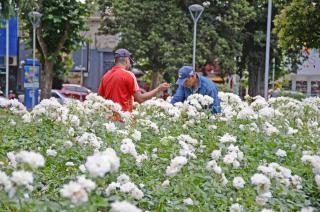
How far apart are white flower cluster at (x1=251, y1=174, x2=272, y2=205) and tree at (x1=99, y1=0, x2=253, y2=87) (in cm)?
2540

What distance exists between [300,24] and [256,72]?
16.5 meters

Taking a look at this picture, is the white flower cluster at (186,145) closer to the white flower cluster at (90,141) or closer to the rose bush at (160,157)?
the rose bush at (160,157)

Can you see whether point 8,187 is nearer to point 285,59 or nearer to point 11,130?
point 11,130

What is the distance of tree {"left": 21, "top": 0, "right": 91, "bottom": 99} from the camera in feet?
82.9

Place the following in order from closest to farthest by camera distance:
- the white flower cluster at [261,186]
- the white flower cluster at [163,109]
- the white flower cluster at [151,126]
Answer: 1. the white flower cluster at [261,186]
2. the white flower cluster at [151,126]
3. the white flower cluster at [163,109]

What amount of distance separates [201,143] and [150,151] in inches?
16.9

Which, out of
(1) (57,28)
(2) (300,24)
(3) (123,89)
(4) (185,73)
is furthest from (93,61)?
(4) (185,73)

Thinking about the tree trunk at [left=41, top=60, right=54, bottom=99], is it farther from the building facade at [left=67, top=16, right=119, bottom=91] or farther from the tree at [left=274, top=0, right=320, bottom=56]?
the building facade at [left=67, top=16, right=119, bottom=91]

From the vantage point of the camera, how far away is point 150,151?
14.6 feet

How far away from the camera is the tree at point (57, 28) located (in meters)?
25.3

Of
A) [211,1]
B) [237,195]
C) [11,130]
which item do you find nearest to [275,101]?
[11,130]

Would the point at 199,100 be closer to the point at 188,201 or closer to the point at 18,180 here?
the point at 188,201

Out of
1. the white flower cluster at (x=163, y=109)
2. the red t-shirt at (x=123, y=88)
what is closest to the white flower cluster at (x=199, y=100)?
the white flower cluster at (x=163, y=109)

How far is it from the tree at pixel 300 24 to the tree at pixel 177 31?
14.2 m
